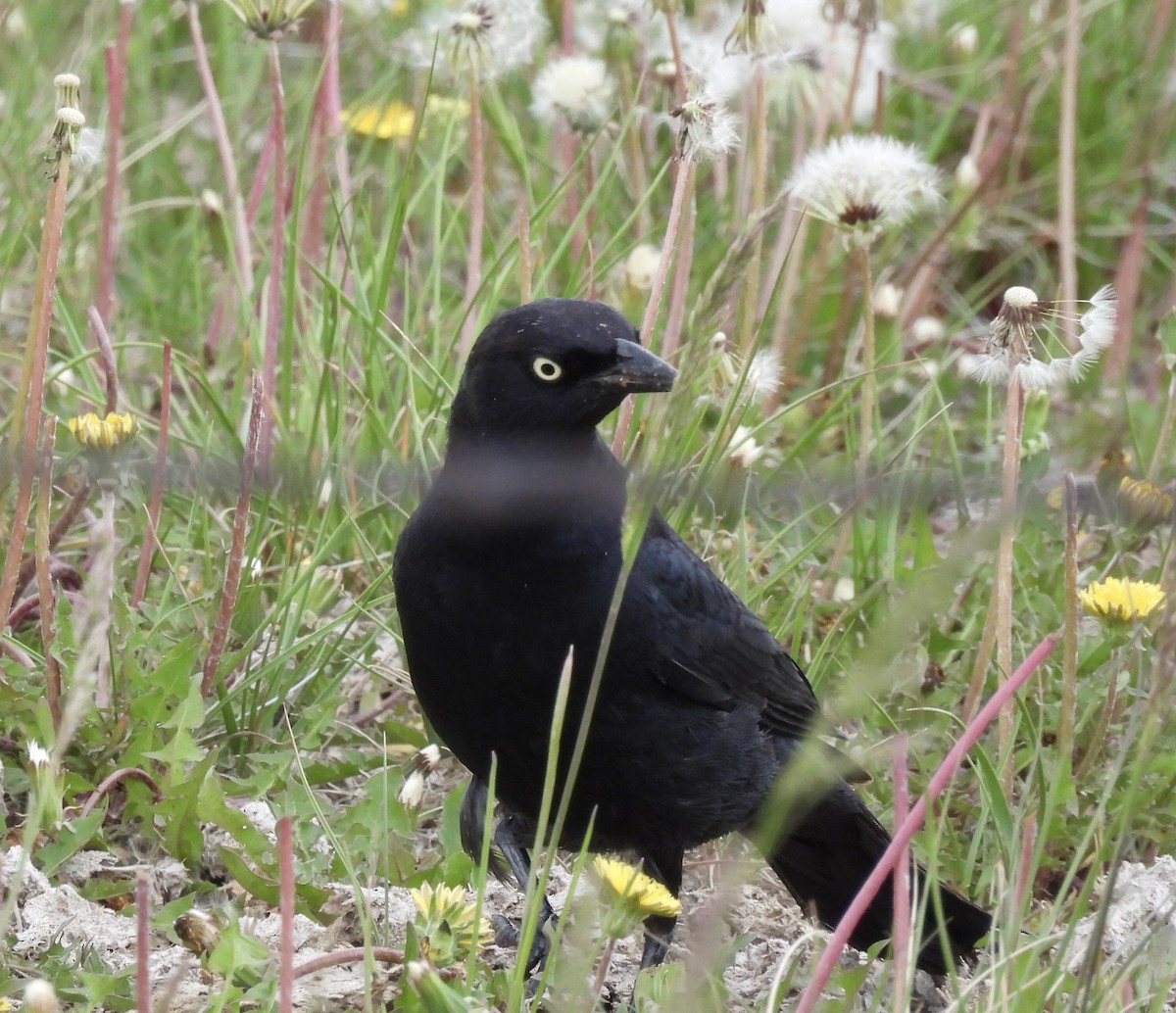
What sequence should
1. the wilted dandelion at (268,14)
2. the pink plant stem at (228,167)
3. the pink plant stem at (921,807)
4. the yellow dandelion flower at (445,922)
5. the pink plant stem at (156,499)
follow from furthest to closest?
the pink plant stem at (228,167) → the wilted dandelion at (268,14) → the pink plant stem at (156,499) → the yellow dandelion flower at (445,922) → the pink plant stem at (921,807)

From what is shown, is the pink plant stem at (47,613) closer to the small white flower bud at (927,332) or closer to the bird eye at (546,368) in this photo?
the bird eye at (546,368)

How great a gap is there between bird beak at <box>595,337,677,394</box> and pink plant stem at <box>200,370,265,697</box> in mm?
579

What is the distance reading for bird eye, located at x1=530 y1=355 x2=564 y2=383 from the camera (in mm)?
2922

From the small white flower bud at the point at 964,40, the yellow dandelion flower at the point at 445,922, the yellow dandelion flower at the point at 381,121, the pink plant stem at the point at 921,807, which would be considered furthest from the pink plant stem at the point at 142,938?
the small white flower bud at the point at 964,40

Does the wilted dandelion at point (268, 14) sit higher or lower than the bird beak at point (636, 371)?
higher

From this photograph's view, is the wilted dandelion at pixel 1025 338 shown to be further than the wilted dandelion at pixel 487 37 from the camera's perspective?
No

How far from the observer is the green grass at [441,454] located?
2688 millimetres

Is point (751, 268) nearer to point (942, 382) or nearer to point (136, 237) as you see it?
point (942, 382)

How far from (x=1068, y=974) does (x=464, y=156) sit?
153 inches

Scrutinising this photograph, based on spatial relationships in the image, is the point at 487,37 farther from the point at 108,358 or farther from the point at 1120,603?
the point at 1120,603

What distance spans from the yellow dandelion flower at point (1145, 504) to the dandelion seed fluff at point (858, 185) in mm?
864

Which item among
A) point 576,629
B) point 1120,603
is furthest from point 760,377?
point 576,629

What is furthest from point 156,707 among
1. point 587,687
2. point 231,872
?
point 587,687

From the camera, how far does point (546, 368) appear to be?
2.93 metres
